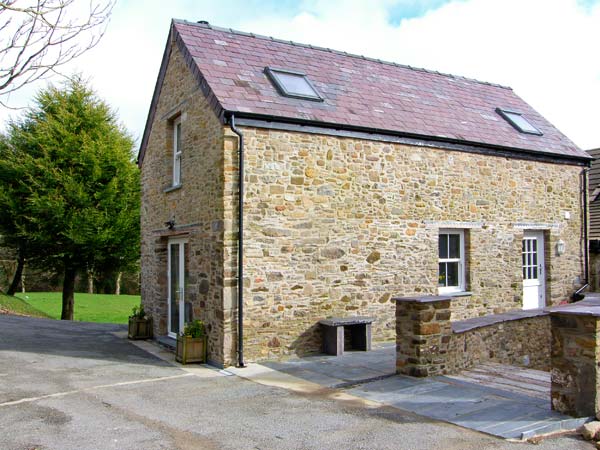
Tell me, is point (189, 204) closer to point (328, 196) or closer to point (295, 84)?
point (328, 196)

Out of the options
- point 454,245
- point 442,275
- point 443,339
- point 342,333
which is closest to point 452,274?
point 442,275

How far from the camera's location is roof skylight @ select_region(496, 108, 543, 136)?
15.1 meters

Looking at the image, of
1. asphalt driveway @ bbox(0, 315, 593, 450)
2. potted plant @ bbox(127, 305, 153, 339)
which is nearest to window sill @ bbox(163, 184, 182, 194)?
potted plant @ bbox(127, 305, 153, 339)

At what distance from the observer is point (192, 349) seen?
33.9 ft

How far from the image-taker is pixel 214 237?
1027 cm

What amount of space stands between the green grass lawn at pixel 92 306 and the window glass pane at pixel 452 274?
1387 cm

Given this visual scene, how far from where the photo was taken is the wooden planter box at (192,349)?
10281mm

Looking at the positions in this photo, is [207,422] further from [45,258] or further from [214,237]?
[45,258]

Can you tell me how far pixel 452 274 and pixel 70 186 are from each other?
14.3 m

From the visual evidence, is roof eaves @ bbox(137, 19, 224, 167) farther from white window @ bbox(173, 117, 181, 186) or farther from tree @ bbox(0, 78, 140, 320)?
tree @ bbox(0, 78, 140, 320)

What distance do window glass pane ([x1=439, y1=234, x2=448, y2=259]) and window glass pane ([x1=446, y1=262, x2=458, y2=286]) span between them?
0.25 metres

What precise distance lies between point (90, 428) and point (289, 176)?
18.8 ft

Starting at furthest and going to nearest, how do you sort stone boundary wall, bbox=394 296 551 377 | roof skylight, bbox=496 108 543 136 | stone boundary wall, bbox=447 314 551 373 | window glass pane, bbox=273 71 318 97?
roof skylight, bbox=496 108 543 136, window glass pane, bbox=273 71 318 97, stone boundary wall, bbox=447 314 551 373, stone boundary wall, bbox=394 296 551 377

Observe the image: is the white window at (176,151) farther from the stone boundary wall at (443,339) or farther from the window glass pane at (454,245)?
the window glass pane at (454,245)
